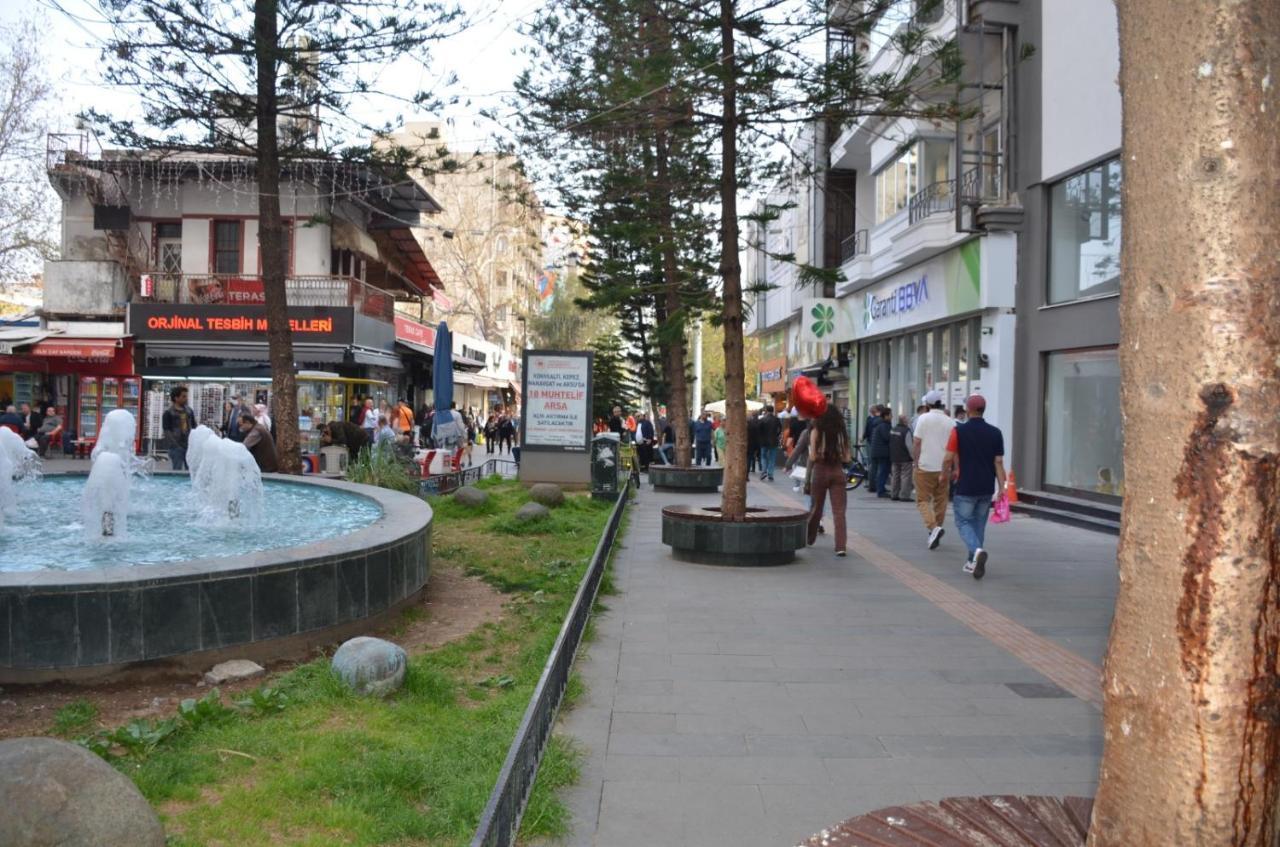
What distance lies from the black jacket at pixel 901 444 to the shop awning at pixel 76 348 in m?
20.8

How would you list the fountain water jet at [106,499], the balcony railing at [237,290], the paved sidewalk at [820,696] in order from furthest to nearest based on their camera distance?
the balcony railing at [237,290] → the fountain water jet at [106,499] → the paved sidewalk at [820,696]

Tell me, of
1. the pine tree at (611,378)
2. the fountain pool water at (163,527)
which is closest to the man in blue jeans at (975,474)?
the fountain pool water at (163,527)

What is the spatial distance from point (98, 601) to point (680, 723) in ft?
10.9

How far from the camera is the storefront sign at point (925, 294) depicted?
19.8m

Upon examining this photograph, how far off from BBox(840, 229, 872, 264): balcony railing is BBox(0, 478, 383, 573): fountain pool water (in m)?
18.3

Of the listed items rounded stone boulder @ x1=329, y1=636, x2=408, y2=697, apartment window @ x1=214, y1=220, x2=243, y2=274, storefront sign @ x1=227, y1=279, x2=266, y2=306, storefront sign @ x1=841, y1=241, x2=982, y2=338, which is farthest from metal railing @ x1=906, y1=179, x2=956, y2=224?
apartment window @ x1=214, y1=220, x2=243, y2=274

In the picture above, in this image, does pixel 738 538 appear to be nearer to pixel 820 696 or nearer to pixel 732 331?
pixel 732 331

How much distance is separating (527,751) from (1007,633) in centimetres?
495

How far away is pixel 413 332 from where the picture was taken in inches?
1449

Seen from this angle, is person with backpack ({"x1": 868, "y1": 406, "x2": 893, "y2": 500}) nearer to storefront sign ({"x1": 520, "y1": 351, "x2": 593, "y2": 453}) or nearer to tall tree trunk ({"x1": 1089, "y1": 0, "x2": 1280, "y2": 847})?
storefront sign ({"x1": 520, "y1": 351, "x2": 593, "y2": 453})

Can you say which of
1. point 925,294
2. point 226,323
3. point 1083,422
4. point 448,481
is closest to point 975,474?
point 1083,422

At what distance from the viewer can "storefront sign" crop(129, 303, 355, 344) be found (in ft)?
99.2

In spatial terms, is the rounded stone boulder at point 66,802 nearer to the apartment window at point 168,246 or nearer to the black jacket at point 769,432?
the black jacket at point 769,432

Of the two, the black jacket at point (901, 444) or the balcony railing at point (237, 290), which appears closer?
the black jacket at point (901, 444)
